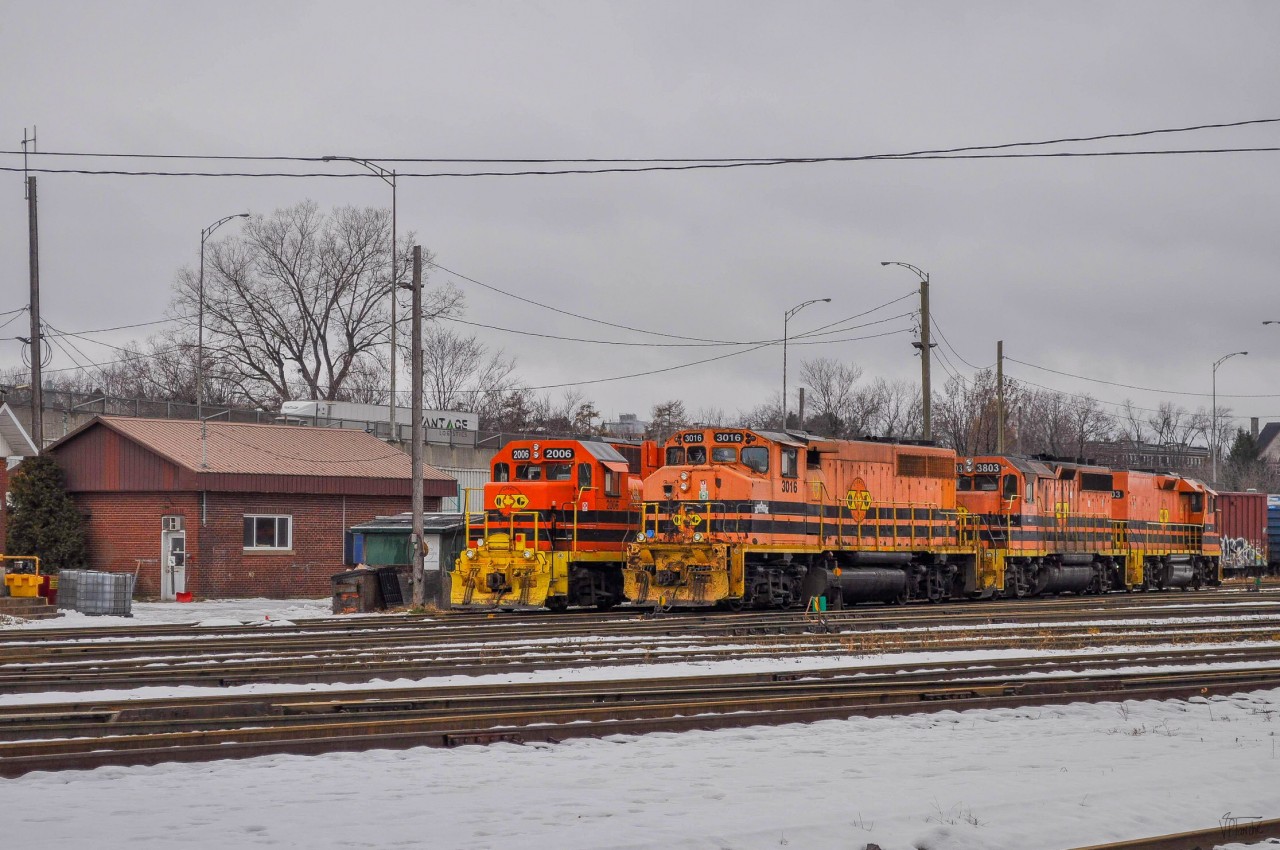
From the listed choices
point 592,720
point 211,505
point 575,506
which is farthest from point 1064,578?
point 592,720

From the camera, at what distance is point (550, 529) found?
27984 millimetres

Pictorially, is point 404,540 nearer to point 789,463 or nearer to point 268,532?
point 268,532

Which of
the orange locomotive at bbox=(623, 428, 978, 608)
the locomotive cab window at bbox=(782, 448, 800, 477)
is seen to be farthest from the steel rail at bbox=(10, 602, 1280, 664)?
the locomotive cab window at bbox=(782, 448, 800, 477)

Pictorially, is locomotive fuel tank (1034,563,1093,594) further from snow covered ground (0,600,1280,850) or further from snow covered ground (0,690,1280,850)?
snow covered ground (0,690,1280,850)

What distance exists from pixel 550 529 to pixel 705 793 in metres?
19.1

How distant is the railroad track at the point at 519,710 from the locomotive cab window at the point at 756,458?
1078cm

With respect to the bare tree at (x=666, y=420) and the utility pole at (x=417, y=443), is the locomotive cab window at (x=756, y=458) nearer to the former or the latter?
the utility pole at (x=417, y=443)

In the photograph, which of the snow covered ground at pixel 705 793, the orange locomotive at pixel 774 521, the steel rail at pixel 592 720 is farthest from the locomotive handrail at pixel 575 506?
the snow covered ground at pixel 705 793

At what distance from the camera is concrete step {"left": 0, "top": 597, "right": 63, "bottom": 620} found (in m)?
27.7

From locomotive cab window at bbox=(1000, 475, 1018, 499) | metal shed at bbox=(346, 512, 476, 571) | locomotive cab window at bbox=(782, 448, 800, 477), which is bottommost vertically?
metal shed at bbox=(346, 512, 476, 571)

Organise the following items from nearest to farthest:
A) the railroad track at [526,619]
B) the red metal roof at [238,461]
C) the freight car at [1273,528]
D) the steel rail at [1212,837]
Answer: the steel rail at [1212,837] → the railroad track at [526,619] → the red metal roof at [238,461] → the freight car at [1273,528]

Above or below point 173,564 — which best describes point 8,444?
above

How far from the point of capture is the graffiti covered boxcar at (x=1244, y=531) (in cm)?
5138

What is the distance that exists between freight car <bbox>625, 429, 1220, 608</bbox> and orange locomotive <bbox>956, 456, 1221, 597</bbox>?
0.16 feet
